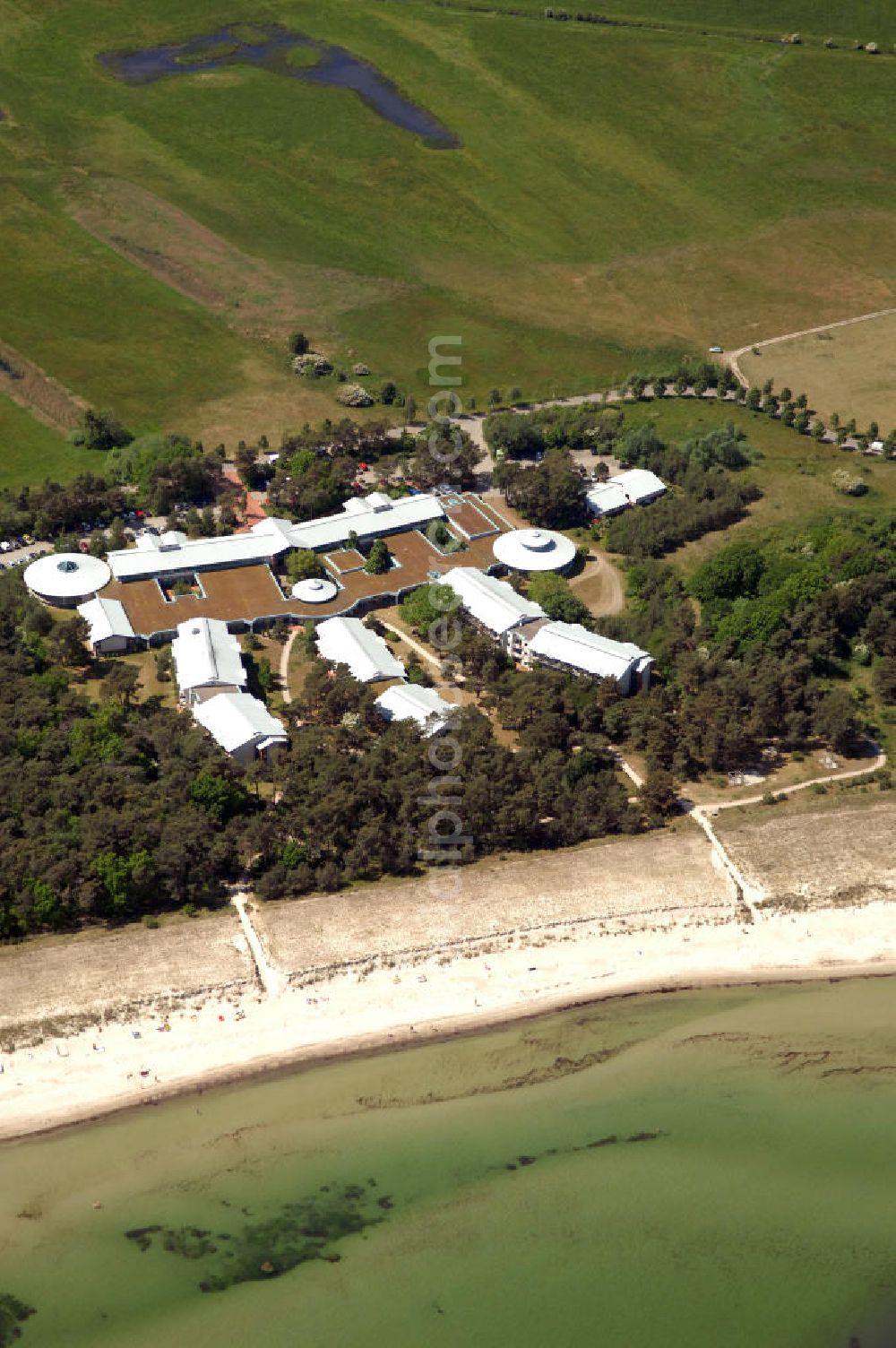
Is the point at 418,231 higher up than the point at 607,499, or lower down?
higher up

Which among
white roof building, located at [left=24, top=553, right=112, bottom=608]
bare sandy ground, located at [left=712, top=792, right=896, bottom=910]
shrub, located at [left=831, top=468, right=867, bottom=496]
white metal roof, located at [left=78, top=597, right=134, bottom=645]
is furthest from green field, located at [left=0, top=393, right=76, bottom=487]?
shrub, located at [left=831, top=468, right=867, bottom=496]

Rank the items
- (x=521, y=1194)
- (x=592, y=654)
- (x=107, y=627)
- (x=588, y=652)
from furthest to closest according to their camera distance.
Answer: (x=107, y=627) → (x=588, y=652) → (x=592, y=654) → (x=521, y=1194)

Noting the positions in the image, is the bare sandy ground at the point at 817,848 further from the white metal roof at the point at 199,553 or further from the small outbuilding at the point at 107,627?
the small outbuilding at the point at 107,627

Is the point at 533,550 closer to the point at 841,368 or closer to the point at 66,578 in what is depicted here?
the point at 66,578

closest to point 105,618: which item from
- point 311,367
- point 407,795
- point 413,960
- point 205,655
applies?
point 205,655

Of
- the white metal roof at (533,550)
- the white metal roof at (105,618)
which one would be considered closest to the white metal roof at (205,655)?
the white metal roof at (105,618)
